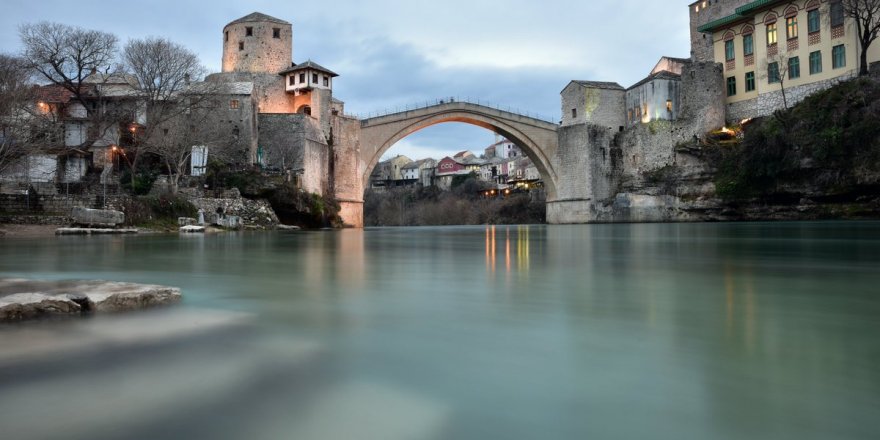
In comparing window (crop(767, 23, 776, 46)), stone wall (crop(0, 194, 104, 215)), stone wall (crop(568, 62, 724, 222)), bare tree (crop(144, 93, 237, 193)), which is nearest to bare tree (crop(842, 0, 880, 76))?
window (crop(767, 23, 776, 46))

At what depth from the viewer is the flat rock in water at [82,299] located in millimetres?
3039

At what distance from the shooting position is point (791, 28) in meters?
27.7

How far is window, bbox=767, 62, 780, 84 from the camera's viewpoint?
93.9 ft

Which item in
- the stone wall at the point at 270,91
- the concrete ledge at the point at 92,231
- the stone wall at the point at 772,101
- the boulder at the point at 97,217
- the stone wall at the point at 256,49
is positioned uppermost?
the stone wall at the point at 256,49

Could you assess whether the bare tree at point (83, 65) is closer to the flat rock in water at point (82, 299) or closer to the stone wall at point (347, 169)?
the stone wall at point (347, 169)

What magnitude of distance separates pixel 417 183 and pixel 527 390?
236ft

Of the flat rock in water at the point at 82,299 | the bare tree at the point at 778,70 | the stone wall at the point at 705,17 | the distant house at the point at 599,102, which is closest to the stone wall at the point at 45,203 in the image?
the flat rock in water at the point at 82,299

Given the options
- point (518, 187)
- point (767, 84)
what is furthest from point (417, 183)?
point (767, 84)

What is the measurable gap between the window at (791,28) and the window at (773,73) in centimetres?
150

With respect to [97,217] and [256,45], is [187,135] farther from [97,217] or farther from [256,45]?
[256,45]

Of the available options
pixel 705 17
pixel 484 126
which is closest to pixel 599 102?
pixel 484 126

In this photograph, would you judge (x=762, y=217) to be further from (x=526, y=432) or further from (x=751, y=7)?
(x=526, y=432)

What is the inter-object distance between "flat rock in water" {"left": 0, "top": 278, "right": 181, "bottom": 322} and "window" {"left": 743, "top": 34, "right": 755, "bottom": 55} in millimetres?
34184

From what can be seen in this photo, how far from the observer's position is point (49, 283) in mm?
4281
